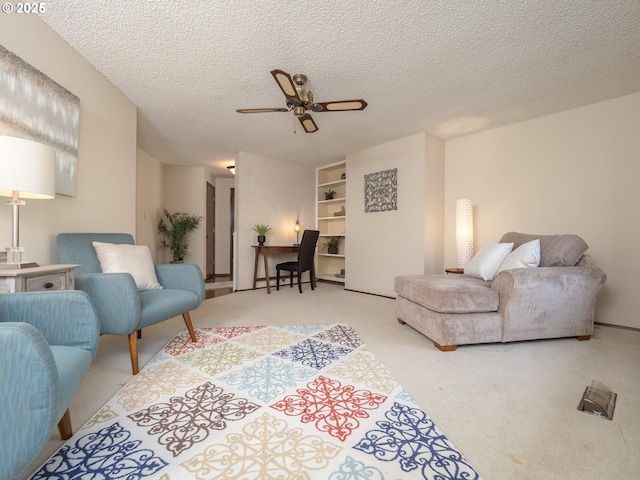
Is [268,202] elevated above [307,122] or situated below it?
below

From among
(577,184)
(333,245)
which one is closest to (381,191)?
(333,245)

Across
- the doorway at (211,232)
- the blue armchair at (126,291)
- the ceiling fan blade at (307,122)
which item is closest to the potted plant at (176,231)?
the doorway at (211,232)

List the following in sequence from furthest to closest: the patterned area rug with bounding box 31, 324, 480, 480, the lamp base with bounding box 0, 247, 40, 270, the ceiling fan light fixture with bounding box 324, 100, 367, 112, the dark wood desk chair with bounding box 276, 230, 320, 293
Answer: the dark wood desk chair with bounding box 276, 230, 320, 293
the ceiling fan light fixture with bounding box 324, 100, 367, 112
the lamp base with bounding box 0, 247, 40, 270
the patterned area rug with bounding box 31, 324, 480, 480

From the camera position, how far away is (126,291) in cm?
164

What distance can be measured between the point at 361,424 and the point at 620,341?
102 inches

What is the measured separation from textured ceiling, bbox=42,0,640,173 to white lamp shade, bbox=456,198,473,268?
1.07 metres

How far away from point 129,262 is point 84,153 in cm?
105

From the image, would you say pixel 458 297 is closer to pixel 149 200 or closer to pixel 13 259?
pixel 13 259

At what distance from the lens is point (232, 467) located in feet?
3.27

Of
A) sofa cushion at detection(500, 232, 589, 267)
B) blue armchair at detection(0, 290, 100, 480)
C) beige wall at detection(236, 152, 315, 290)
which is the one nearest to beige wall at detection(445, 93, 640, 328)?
sofa cushion at detection(500, 232, 589, 267)

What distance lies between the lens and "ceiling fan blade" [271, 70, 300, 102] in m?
1.95

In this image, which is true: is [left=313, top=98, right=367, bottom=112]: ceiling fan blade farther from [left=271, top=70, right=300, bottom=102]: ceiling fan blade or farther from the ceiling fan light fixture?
[left=271, top=70, right=300, bottom=102]: ceiling fan blade

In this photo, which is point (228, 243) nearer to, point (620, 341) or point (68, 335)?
point (68, 335)

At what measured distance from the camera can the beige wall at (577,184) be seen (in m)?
2.73
